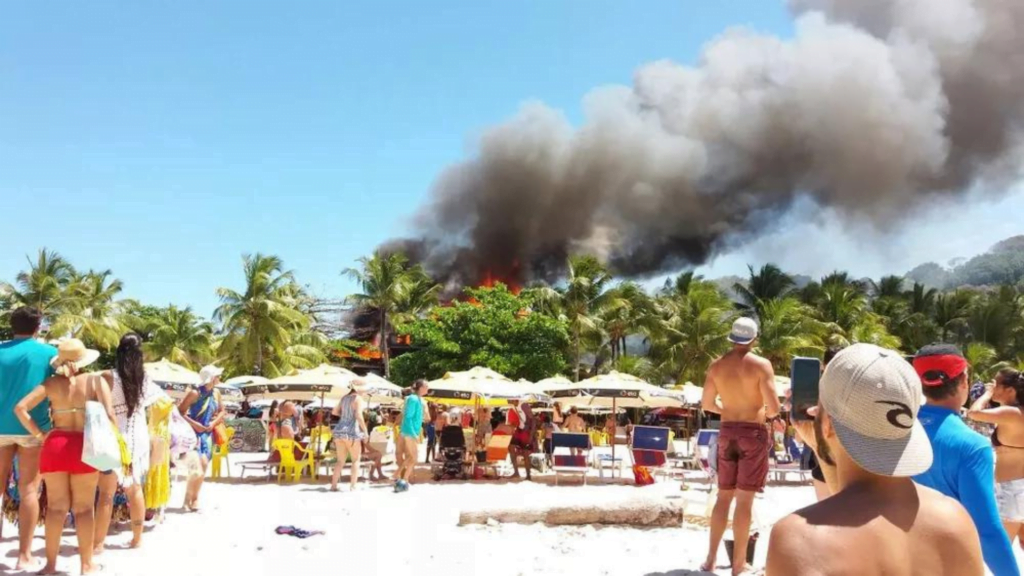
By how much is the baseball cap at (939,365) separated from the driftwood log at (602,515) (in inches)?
176

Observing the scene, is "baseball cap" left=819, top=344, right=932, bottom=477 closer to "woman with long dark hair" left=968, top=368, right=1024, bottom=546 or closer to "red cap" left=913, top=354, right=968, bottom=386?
"red cap" left=913, top=354, right=968, bottom=386

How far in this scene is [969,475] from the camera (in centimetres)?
224

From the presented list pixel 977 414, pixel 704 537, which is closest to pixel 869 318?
pixel 704 537

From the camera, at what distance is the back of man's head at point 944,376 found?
97.9 inches

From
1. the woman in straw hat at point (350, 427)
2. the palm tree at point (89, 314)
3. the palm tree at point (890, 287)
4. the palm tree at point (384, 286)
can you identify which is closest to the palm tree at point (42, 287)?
the palm tree at point (89, 314)

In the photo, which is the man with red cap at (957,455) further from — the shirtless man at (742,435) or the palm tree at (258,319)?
the palm tree at (258,319)

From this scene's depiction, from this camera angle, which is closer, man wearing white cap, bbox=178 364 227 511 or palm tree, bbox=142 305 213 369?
man wearing white cap, bbox=178 364 227 511

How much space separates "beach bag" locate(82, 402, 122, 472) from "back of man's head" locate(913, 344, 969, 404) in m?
3.97

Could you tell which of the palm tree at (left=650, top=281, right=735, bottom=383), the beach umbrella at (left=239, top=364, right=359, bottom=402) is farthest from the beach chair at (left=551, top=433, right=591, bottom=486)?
the palm tree at (left=650, top=281, right=735, bottom=383)

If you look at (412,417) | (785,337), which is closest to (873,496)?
(412,417)

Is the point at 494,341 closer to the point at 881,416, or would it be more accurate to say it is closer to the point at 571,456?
the point at 571,456

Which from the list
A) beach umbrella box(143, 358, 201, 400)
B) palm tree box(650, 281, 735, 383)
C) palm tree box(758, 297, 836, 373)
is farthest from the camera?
palm tree box(650, 281, 735, 383)

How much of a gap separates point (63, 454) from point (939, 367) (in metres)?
→ 4.31

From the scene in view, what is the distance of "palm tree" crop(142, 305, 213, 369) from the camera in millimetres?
33719
